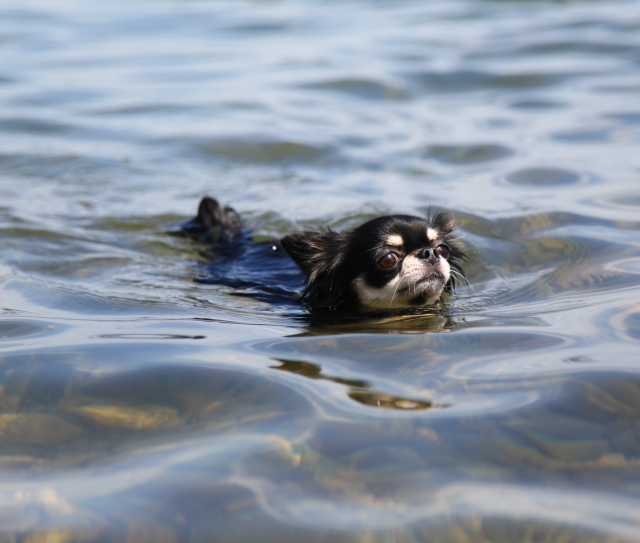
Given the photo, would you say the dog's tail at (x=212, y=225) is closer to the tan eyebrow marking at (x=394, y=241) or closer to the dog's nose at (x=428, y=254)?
the tan eyebrow marking at (x=394, y=241)

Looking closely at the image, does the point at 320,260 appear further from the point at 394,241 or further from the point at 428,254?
the point at 428,254

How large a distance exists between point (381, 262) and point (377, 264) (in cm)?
3

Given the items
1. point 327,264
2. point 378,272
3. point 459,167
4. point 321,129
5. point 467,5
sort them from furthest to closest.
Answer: point 467,5 < point 321,129 < point 459,167 < point 327,264 < point 378,272

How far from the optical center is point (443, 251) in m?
4.30

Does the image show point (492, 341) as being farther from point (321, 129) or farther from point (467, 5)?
point (467, 5)

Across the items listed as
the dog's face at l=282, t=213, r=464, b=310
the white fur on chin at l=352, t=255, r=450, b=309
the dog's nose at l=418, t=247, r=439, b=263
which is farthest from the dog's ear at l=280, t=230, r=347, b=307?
the dog's nose at l=418, t=247, r=439, b=263

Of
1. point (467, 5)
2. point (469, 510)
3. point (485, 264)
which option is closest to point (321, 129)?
point (485, 264)

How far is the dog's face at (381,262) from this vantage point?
165 inches

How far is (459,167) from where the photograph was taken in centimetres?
741

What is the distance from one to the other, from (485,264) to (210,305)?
199 cm

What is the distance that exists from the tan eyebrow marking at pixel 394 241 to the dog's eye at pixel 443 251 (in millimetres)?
227

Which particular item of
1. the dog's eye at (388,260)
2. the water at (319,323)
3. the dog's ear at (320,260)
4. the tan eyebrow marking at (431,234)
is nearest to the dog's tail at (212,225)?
the water at (319,323)

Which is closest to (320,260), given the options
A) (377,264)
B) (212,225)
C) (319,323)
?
(377,264)

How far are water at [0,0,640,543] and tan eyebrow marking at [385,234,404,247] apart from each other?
46cm
